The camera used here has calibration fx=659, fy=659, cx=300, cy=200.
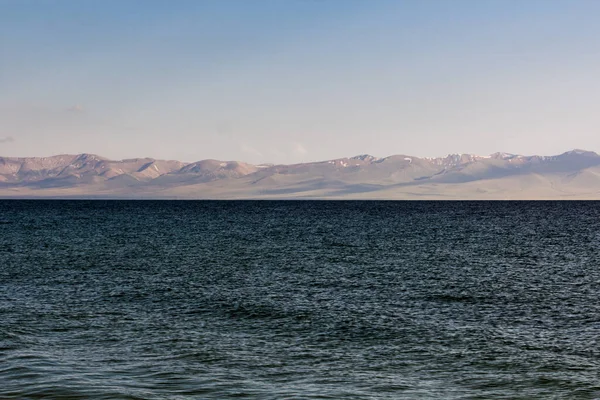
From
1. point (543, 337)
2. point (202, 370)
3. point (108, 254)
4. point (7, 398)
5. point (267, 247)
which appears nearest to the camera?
point (7, 398)

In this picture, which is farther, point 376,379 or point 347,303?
point 347,303

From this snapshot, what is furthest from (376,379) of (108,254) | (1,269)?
(108,254)

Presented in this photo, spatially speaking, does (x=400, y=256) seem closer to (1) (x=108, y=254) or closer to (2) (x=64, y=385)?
(1) (x=108, y=254)

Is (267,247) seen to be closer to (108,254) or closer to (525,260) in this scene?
(108,254)

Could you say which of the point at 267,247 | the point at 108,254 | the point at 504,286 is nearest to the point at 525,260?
the point at 504,286

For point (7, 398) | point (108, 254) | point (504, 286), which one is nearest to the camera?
point (7, 398)

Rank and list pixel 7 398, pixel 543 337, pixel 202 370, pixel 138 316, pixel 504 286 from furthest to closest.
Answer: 1. pixel 504 286
2. pixel 138 316
3. pixel 543 337
4. pixel 202 370
5. pixel 7 398

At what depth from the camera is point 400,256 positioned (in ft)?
194

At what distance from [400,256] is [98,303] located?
108ft

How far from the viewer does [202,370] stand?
796 inches

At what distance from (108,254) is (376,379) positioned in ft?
145

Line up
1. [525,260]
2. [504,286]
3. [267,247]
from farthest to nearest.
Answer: [267,247], [525,260], [504,286]

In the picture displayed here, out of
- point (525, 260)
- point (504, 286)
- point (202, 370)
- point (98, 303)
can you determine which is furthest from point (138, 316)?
point (525, 260)

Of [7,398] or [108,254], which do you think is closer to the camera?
[7,398]
